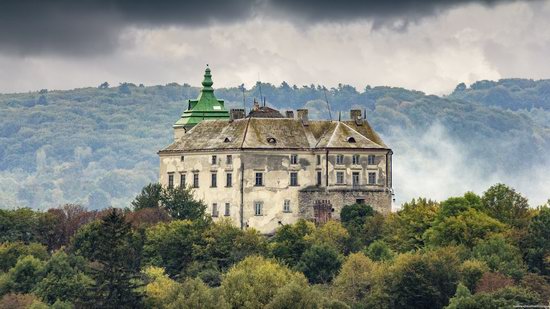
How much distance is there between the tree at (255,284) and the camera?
11569 cm

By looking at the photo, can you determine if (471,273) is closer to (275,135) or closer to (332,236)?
(332,236)

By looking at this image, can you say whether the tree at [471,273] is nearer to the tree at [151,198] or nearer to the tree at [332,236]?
the tree at [332,236]

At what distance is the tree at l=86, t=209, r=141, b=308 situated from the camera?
117m

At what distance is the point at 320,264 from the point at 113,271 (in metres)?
18.6

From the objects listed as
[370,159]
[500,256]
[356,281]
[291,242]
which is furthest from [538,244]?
[370,159]

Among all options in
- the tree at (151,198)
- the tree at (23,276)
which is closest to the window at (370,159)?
the tree at (151,198)

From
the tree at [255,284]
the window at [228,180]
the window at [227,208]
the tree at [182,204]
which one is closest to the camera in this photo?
the tree at [255,284]

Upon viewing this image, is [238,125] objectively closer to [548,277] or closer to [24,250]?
[24,250]

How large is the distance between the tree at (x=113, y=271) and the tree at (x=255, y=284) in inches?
205

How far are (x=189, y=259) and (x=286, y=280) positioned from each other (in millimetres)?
17621

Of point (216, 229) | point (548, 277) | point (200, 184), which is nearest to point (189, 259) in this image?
point (216, 229)

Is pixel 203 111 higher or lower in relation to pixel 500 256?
higher

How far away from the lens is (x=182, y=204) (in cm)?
14950

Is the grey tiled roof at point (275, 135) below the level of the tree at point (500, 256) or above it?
above
